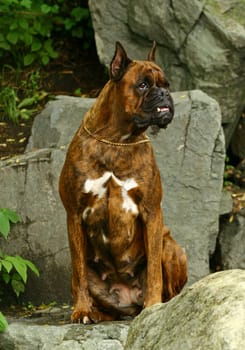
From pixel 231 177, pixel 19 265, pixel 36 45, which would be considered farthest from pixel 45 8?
pixel 19 265

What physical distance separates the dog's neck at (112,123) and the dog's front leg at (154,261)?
555 millimetres

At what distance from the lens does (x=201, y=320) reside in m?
3.70

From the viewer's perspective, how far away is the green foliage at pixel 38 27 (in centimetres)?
1071

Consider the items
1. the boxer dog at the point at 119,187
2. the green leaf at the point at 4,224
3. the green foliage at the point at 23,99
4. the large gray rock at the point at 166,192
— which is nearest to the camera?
the boxer dog at the point at 119,187

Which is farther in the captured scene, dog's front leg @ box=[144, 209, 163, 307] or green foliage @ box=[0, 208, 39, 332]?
green foliage @ box=[0, 208, 39, 332]

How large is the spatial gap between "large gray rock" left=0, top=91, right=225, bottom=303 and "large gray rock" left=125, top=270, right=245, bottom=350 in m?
4.59

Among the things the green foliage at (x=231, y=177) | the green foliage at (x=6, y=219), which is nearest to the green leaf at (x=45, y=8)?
the green foliage at (x=231, y=177)

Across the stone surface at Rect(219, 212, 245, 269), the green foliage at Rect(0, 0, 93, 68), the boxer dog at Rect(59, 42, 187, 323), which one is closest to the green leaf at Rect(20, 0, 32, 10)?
the green foliage at Rect(0, 0, 93, 68)

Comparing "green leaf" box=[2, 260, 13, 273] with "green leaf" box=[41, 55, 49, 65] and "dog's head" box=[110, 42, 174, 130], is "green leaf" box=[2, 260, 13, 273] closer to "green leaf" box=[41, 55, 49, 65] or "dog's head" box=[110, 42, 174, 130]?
"dog's head" box=[110, 42, 174, 130]

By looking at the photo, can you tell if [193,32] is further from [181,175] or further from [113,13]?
[181,175]

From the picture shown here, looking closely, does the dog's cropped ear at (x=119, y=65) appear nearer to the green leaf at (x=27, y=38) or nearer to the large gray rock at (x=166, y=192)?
the large gray rock at (x=166, y=192)

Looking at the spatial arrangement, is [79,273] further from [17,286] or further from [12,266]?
[17,286]

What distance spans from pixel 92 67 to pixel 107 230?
15.0 ft

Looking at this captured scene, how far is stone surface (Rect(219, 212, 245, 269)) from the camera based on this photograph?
9.49 m
